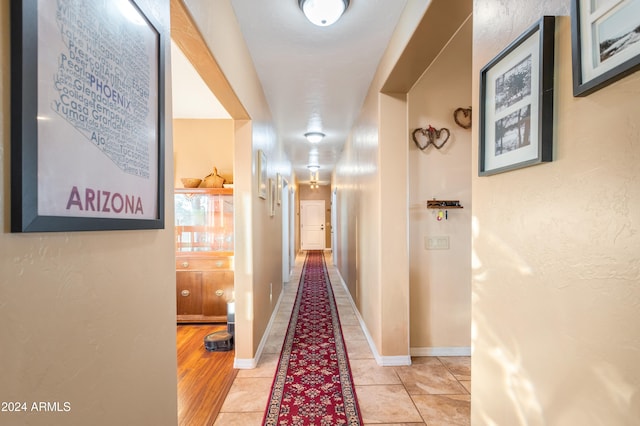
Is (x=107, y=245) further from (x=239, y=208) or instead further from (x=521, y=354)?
(x=239, y=208)

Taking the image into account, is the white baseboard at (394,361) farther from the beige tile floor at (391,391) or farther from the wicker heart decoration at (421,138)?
the wicker heart decoration at (421,138)

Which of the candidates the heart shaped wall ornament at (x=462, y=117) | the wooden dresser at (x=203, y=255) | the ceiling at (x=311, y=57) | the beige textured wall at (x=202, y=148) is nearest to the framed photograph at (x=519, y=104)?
the ceiling at (x=311, y=57)

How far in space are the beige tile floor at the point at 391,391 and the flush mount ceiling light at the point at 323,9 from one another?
238 centimetres

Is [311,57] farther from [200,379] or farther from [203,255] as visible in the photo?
[200,379]

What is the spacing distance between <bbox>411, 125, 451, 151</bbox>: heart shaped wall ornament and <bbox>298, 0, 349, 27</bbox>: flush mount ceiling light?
1.33m

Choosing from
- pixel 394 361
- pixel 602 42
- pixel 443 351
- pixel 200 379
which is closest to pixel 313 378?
pixel 394 361

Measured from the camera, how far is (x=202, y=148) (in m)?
3.93

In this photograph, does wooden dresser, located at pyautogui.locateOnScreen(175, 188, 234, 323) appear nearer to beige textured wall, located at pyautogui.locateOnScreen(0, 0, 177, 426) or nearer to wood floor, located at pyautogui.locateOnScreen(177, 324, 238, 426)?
wood floor, located at pyautogui.locateOnScreen(177, 324, 238, 426)

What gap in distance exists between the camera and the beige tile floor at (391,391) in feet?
6.25

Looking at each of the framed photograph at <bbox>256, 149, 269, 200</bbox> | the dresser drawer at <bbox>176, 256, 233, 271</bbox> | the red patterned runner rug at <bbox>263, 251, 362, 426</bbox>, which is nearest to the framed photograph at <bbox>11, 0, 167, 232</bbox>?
the red patterned runner rug at <bbox>263, 251, 362, 426</bbox>

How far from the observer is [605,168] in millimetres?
613

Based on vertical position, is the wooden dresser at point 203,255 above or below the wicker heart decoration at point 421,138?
below

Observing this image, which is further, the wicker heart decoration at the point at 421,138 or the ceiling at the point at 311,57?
the wicker heart decoration at the point at 421,138

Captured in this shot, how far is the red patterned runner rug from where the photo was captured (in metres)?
1.91
